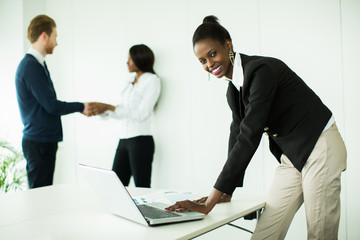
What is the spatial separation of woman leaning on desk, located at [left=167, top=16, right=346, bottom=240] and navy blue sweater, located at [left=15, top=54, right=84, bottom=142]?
1.63 meters

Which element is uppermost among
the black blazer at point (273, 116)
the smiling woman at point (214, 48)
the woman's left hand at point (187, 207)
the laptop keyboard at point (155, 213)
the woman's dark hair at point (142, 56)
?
the woman's dark hair at point (142, 56)

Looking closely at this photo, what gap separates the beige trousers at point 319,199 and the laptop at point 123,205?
374 millimetres

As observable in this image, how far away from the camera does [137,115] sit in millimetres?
2979

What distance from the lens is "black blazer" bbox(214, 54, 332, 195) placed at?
4.36ft

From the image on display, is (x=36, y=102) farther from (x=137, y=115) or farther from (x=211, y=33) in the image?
(x=211, y=33)

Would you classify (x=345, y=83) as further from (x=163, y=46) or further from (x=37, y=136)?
(x=37, y=136)

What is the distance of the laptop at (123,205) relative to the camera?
1150 mm

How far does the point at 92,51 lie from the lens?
3764mm

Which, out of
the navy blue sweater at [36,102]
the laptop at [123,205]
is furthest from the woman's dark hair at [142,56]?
the laptop at [123,205]

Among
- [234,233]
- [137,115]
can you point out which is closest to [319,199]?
[234,233]

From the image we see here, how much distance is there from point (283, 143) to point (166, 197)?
0.58 m

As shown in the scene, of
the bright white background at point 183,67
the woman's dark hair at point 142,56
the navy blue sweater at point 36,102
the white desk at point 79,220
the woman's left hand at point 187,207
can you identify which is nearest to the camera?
the white desk at point 79,220

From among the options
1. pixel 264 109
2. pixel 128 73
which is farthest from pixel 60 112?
pixel 264 109

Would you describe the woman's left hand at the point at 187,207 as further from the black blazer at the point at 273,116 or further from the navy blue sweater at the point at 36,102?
the navy blue sweater at the point at 36,102
